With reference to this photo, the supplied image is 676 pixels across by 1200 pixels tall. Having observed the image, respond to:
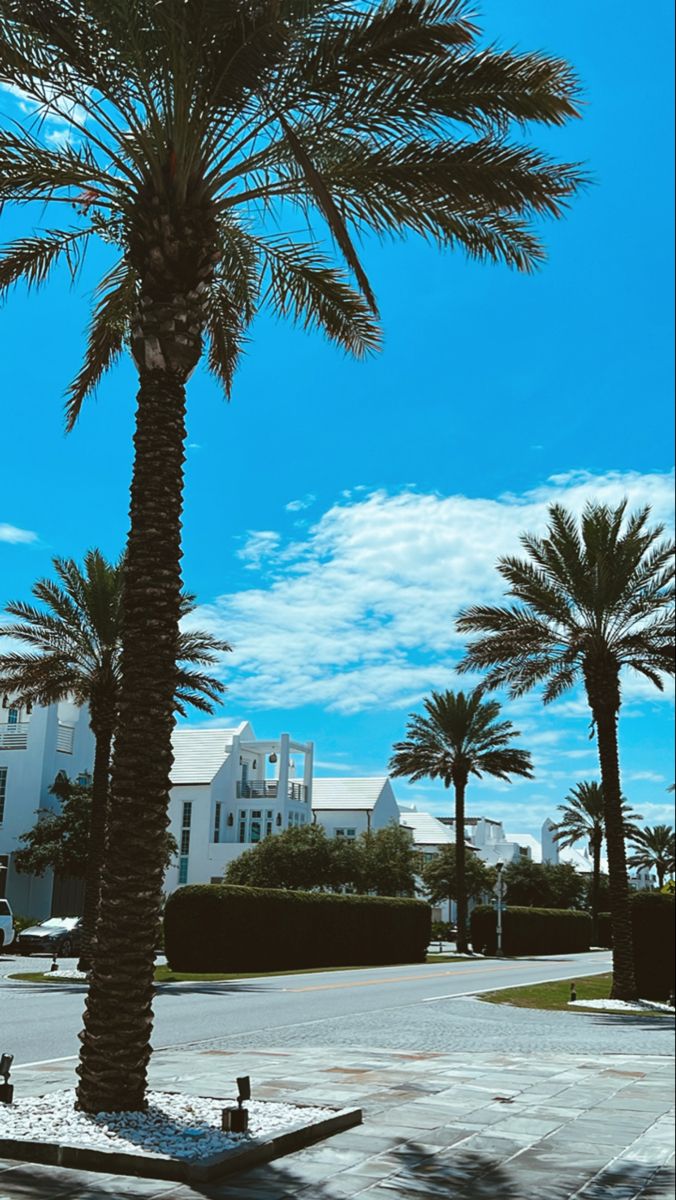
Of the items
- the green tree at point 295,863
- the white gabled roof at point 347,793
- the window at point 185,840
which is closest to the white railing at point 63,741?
the green tree at point 295,863

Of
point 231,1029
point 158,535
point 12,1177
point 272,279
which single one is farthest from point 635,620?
point 12,1177

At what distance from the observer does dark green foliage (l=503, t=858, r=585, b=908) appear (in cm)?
6438

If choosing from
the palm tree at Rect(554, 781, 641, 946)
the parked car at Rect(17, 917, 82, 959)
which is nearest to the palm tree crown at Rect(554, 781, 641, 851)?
the palm tree at Rect(554, 781, 641, 946)

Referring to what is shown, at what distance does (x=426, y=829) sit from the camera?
266ft

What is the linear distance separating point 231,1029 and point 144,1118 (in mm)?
7259

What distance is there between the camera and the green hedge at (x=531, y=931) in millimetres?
42469

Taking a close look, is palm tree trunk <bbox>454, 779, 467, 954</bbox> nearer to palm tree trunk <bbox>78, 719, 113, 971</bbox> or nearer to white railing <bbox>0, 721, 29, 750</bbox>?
palm tree trunk <bbox>78, 719, 113, 971</bbox>

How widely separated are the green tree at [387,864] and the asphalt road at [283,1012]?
23.2 m

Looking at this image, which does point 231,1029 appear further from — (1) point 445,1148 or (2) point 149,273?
(2) point 149,273

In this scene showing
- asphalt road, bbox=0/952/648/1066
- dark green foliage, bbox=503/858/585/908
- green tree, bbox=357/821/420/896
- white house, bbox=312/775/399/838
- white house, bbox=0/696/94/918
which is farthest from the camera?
white house, bbox=312/775/399/838

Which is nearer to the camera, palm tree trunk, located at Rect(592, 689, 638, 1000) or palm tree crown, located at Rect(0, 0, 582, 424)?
palm tree crown, located at Rect(0, 0, 582, 424)

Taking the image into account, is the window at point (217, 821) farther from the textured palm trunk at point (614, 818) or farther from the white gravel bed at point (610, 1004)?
the white gravel bed at point (610, 1004)

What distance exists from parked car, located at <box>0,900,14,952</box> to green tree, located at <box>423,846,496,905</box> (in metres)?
51.9

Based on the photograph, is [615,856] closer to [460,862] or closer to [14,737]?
Result: [14,737]
